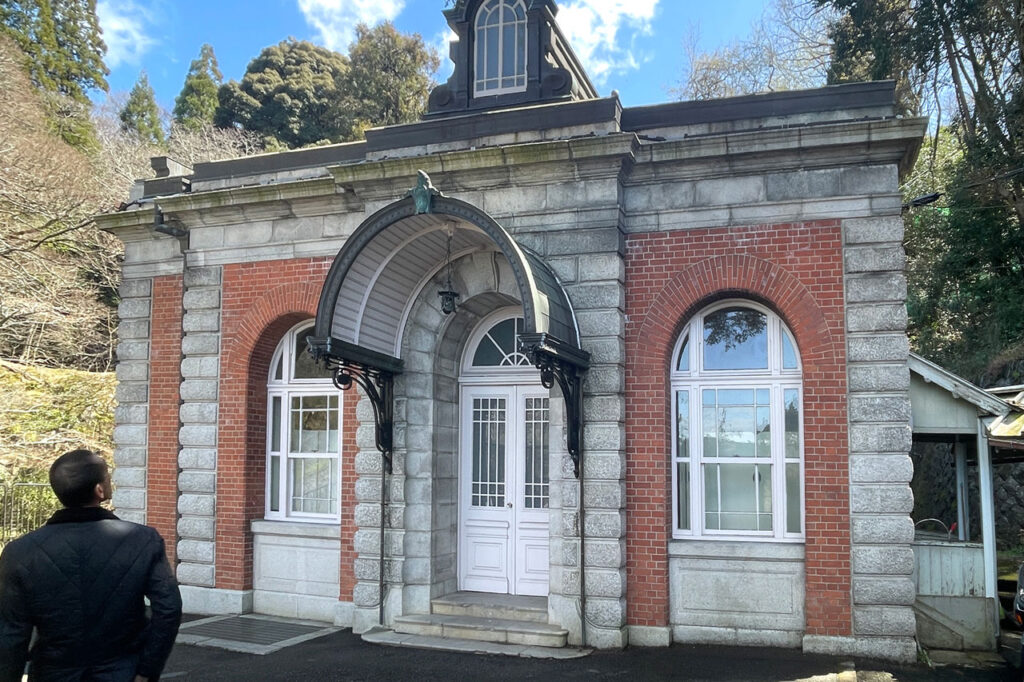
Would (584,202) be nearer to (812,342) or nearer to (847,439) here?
(812,342)

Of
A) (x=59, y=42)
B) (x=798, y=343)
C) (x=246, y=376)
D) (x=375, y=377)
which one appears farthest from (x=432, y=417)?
(x=59, y=42)

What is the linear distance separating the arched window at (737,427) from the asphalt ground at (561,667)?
1.21m

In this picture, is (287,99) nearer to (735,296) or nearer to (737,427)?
(735,296)

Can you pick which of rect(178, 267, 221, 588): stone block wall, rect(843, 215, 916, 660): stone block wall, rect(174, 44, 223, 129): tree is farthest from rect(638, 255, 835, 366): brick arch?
rect(174, 44, 223, 129): tree

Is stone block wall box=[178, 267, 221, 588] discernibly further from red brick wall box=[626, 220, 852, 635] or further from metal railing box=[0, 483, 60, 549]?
metal railing box=[0, 483, 60, 549]

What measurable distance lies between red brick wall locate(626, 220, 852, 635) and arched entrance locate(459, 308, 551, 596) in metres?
1.26

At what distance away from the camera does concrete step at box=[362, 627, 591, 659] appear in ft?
25.8

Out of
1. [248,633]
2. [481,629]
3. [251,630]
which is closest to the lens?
[481,629]

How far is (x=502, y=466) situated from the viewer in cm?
959

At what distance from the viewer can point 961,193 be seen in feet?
46.8

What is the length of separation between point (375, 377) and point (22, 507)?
1029cm

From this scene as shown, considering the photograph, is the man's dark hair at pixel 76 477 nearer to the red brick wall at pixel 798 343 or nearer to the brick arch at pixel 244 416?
the red brick wall at pixel 798 343

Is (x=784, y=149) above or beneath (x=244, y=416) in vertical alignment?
above

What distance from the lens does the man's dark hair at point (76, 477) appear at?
142 inches
